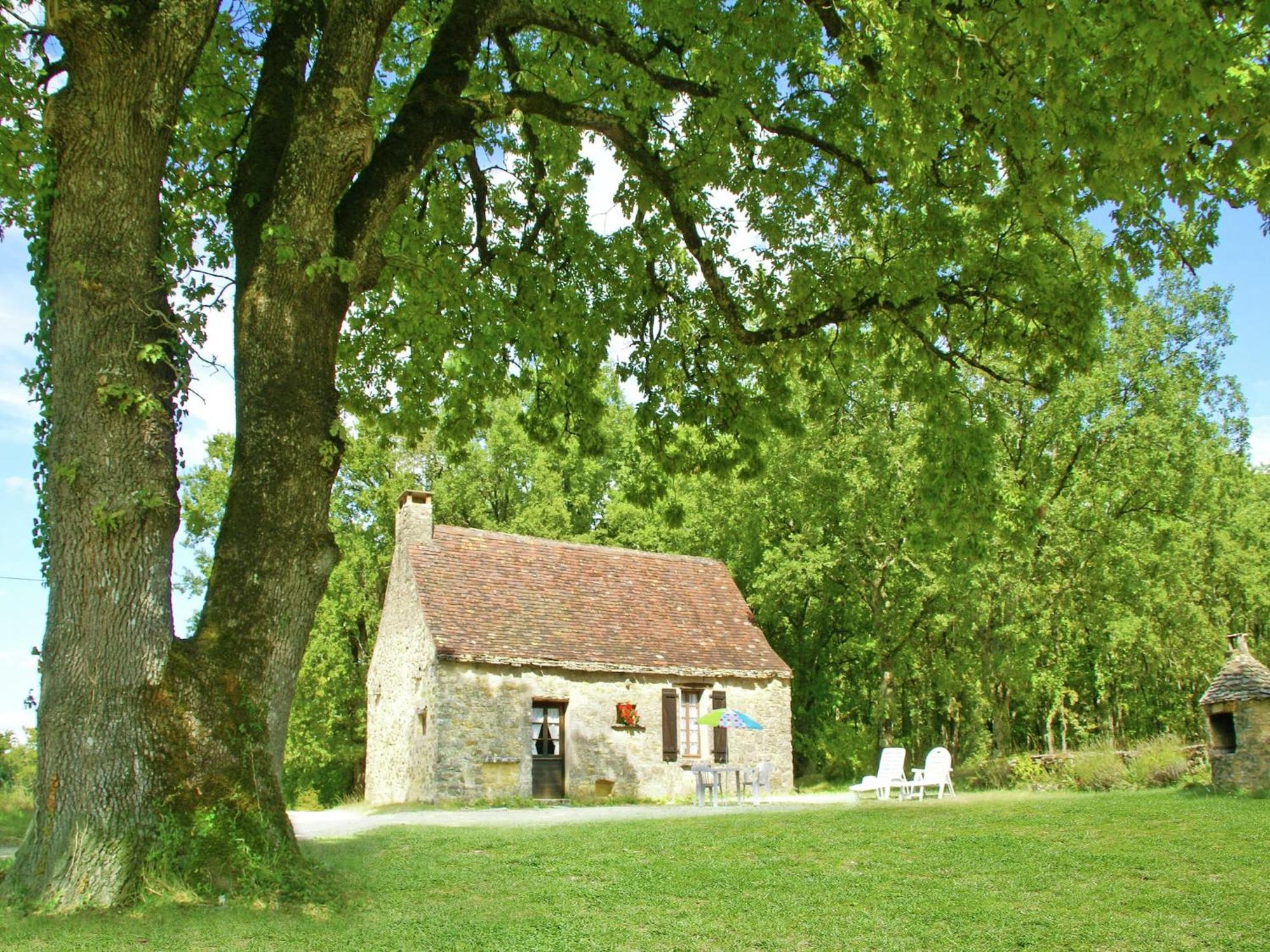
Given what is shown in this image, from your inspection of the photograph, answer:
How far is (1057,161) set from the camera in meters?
6.93

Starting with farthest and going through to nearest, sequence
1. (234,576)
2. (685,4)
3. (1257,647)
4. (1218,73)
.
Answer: (1257,647)
(685,4)
(234,576)
(1218,73)

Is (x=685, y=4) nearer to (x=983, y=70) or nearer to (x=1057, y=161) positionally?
(x=983, y=70)

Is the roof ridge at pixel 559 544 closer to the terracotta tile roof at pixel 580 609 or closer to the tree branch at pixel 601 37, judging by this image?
the terracotta tile roof at pixel 580 609

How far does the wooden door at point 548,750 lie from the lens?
21922mm

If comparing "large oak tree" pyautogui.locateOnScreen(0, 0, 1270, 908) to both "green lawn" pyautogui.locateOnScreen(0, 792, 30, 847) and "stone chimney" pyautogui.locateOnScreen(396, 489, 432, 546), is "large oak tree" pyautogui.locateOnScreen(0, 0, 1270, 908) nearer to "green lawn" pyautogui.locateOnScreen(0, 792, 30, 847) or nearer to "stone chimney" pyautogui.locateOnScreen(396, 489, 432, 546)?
"green lawn" pyautogui.locateOnScreen(0, 792, 30, 847)

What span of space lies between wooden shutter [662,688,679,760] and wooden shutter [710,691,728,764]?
0.98 m

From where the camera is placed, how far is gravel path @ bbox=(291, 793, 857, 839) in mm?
13586

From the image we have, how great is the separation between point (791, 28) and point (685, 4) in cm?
101

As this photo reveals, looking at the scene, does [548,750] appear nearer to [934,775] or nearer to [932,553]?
[934,775]

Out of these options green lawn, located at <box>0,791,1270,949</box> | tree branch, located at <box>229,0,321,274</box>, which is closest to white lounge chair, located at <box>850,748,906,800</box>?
green lawn, located at <box>0,791,1270,949</box>

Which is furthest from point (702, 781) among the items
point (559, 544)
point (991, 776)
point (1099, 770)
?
point (559, 544)

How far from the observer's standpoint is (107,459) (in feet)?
21.4

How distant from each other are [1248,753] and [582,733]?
12.7 meters

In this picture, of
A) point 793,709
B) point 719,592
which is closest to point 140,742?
point 719,592
